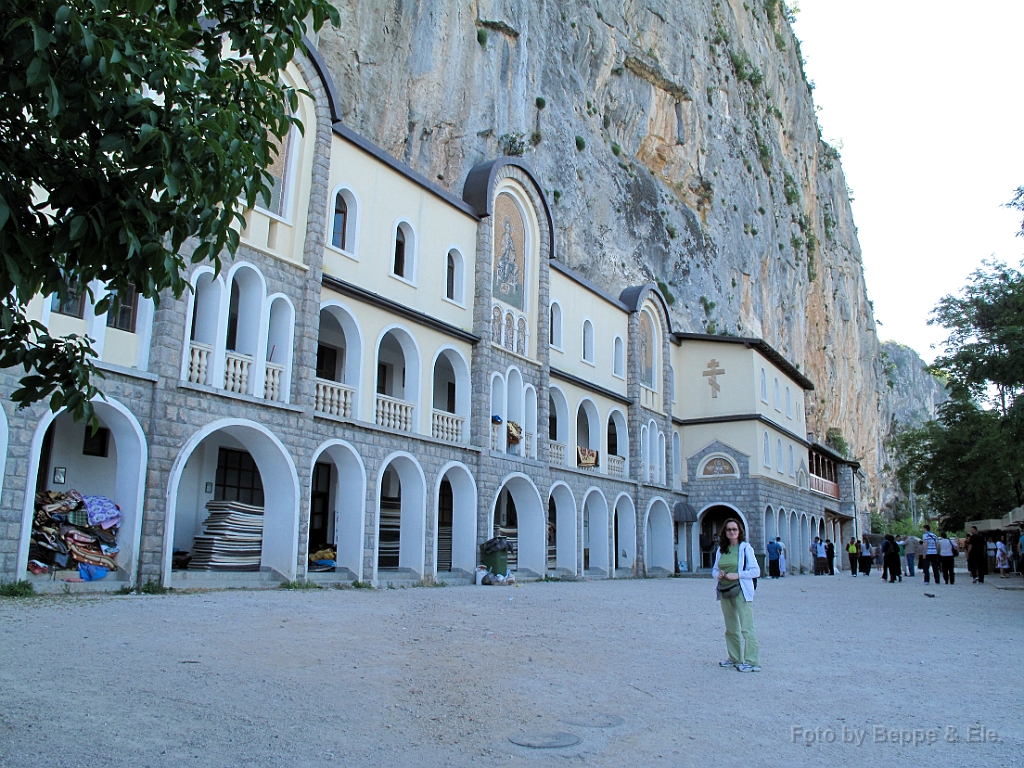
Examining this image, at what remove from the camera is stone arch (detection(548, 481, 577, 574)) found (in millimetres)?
25578

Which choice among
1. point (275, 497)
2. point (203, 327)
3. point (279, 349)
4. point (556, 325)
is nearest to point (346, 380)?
point (279, 349)

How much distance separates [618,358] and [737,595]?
2240 centimetres

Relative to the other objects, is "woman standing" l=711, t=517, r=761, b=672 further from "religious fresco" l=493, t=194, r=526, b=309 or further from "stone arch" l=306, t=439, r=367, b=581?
"religious fresco" l=493, t=194, r=526, b=309

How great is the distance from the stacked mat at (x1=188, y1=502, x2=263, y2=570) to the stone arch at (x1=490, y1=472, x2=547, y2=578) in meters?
8.89

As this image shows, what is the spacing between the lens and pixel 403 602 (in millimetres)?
13680

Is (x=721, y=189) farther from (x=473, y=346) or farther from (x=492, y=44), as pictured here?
(x=473, y=346)

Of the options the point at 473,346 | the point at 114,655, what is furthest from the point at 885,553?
the point at 114,655

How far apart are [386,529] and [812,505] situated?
26.9 m

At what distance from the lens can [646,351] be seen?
1259 inches

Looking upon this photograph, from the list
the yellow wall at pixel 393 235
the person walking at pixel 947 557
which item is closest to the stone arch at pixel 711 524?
the person walking at pixel 947 557

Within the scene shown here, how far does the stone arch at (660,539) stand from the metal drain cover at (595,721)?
25.3m

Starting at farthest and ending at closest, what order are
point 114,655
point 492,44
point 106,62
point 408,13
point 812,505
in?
point 812,505 → point 492,44 → point 408,13 → point 114,655 → point 106,62

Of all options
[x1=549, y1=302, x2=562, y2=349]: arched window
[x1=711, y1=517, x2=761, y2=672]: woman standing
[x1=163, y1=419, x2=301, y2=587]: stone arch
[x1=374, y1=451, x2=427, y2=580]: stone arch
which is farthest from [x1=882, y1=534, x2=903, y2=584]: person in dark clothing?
[x1=711, y1=517, x2=761, y2=672]: woman standing

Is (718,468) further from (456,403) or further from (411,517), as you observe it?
(411,517)
